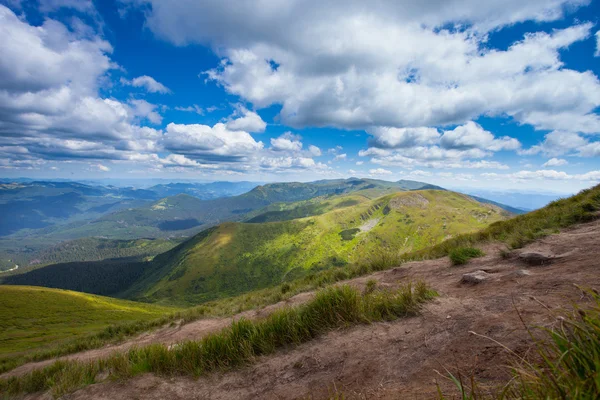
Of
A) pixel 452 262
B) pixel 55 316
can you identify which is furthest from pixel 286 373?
pixel 55 316

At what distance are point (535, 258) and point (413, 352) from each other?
17.9 feet

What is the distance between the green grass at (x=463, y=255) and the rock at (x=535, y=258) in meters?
1.88

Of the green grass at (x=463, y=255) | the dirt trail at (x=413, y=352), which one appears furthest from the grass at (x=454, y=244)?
the dirt trail at (x=413, y=352)

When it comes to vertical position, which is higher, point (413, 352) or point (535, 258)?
point (535, 258)

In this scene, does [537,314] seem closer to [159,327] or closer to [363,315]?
[363,315]

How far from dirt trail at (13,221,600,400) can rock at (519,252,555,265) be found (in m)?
0.28

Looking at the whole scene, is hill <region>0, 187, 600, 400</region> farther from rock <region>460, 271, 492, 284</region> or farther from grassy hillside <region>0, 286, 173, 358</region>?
grassy hillside <region>0, 286, 173, 358</region>

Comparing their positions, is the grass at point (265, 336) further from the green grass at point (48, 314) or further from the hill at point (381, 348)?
the green grass at point (48, 314)

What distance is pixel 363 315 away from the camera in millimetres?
5613

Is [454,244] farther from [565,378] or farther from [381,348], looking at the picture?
[565,378]

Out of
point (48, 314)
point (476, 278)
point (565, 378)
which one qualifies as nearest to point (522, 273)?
point (476, 278)

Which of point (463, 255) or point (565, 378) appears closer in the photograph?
point (565, 378)

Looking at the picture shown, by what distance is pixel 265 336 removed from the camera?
19.4 ft

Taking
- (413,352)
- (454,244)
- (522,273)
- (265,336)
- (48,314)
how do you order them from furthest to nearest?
(48,314) < (454,244) < (522,273) < (265,336) < (413,352)
